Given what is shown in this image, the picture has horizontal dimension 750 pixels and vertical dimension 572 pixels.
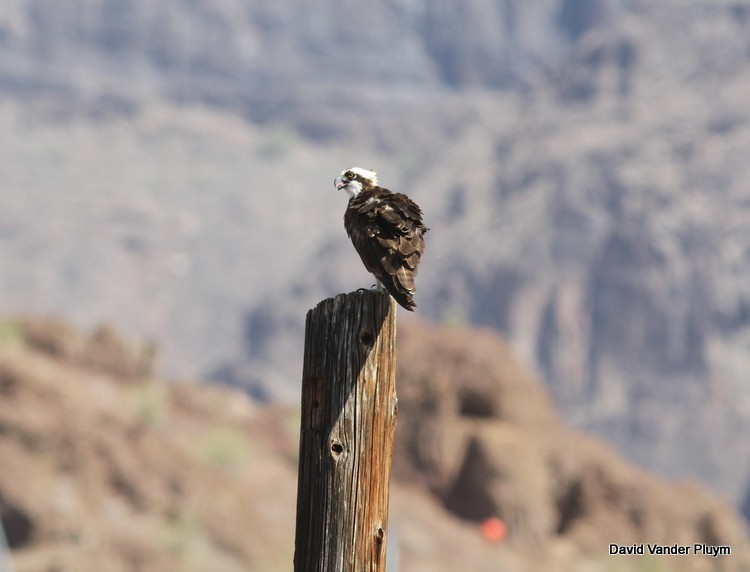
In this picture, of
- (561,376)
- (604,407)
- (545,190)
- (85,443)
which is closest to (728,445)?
(604,407)

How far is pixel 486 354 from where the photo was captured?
115 feet

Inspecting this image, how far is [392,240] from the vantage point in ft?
22.2

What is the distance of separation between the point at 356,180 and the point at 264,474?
23.7 m

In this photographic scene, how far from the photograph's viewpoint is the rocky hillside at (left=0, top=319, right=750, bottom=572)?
2652 cm

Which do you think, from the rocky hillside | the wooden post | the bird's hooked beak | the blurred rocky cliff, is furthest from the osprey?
the blurred rocky cliff

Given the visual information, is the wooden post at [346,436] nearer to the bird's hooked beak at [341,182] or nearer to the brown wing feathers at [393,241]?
the brown wing feathers at [393,241]

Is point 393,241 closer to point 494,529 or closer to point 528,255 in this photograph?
point 494,529

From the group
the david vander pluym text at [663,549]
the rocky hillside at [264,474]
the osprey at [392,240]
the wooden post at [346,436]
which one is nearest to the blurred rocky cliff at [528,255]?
the rocky hillside at [264,474]

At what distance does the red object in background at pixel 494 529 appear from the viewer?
32.2 m

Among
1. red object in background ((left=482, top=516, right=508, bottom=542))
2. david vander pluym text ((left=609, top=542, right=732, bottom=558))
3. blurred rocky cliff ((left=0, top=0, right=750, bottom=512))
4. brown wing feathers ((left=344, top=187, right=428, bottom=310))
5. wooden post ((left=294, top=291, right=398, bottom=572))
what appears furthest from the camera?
blurred rocky cliff ((left=0, top=0, right=750, bottom=512))

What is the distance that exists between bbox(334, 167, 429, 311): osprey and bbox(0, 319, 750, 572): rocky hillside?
18.8 m

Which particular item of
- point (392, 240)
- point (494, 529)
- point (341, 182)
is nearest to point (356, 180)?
point (341, 182)

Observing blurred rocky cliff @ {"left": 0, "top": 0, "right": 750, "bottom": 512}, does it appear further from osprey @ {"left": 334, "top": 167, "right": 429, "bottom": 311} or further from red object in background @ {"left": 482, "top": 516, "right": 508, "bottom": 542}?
osprey @ {"left": 334, "top": 167, "right": 429, "bottom": 311}

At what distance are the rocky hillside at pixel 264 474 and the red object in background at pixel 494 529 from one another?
18 cm
